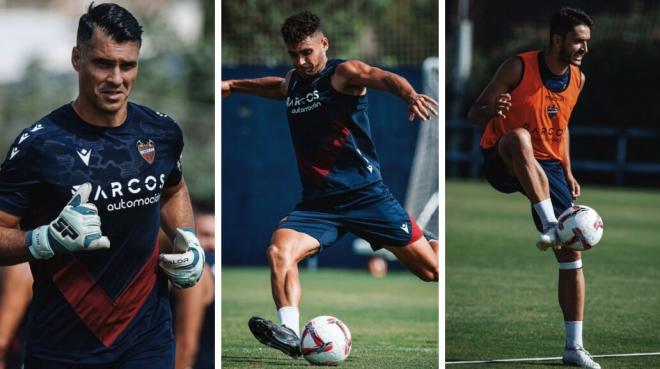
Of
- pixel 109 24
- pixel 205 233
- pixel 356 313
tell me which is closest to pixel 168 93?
pixel 356 313

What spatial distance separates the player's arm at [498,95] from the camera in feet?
19.9

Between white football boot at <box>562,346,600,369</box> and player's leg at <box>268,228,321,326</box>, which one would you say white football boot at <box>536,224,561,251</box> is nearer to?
white football boot at <box>562,346,600,369</box>

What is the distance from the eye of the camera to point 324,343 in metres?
5.70

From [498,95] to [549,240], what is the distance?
82 cm

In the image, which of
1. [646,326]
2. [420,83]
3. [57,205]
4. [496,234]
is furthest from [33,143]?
[496,234]

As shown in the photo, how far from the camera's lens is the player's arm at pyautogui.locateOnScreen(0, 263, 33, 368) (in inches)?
240

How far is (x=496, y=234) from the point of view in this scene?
12.9 m

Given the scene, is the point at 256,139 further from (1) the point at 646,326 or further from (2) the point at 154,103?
(1) the point at 646,326

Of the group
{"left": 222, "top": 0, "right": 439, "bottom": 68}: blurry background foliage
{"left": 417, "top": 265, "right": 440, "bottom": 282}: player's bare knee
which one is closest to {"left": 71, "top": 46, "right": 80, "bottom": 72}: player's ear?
{"left": 417, "top": 265, "right": 440, "bottom": 282}: player's bare knee

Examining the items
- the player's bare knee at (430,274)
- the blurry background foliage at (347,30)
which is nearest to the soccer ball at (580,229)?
the player's bare knee at (430,274)

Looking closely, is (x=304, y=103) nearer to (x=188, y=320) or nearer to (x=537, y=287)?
(x=188, y=320)

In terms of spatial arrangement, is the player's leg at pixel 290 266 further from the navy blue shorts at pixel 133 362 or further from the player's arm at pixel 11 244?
the player's arm at pixel 11 244

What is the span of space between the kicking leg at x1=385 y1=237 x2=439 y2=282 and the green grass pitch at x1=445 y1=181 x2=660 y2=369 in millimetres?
537

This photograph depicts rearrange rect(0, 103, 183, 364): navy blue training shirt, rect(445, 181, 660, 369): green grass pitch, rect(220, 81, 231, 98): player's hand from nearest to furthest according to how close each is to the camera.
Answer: rect(0, 103, 183, 364): navy blue training shirt
rect(220, 81, 231, 98): player's hand
rect(445, 181, 660, 369): green grass pitch
